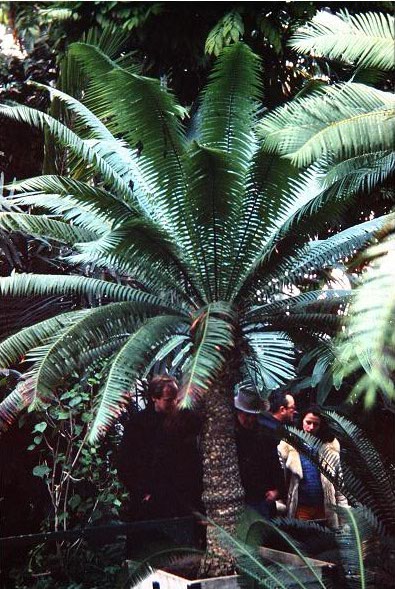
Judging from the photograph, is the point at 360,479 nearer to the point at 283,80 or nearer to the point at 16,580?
the point at 16,580

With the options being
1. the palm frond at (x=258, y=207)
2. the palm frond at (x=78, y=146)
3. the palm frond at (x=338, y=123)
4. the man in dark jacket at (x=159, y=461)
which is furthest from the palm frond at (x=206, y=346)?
the palm frond at (x=78, y=146)

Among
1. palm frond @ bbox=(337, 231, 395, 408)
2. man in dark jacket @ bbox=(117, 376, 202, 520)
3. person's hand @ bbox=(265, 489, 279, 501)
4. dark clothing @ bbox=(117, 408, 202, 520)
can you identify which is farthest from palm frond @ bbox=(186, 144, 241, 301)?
person's hand @ bbox=(265, 489, 279, 501)

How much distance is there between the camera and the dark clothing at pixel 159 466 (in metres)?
5.57

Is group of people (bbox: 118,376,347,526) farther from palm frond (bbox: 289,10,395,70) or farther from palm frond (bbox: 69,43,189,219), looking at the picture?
palm frond (bbox: 289,10,395,70)

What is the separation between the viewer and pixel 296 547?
4.99 metres

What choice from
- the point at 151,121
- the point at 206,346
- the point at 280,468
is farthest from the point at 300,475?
the point at 151,121


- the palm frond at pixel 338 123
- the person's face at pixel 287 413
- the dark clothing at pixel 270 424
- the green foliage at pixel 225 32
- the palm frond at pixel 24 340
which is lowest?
the dark clothing at pixel 270 424

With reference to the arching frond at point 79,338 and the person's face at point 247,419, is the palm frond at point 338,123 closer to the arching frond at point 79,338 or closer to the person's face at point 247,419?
the arching frond at point 79,338

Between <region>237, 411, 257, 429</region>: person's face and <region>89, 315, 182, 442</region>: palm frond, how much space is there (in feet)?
3.70

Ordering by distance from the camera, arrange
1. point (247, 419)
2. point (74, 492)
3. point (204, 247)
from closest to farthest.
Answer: point (204, 247)
point (247, 419)
point (74, 492)

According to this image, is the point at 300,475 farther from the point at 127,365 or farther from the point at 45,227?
the point at 45,227

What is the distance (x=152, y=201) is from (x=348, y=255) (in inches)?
54.0

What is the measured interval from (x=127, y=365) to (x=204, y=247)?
3.22ft

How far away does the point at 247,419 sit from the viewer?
605 centimetres
